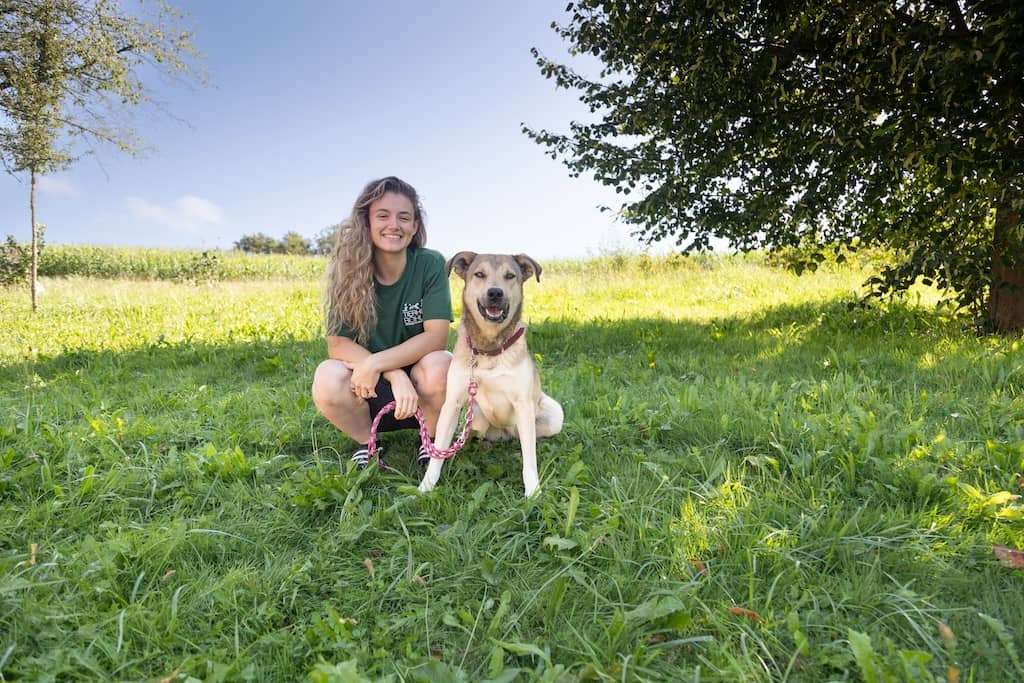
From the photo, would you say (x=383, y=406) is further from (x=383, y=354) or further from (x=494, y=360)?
(x=494, y=360)

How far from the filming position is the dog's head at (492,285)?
131 inches

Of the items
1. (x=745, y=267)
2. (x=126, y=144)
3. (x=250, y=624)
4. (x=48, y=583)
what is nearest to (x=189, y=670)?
(x=250, y=624)

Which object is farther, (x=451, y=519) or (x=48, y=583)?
(x=451, y=519)

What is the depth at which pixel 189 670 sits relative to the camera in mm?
2145

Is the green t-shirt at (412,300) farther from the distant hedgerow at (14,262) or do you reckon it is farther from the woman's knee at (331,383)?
the distant hedgerow at (14,262)

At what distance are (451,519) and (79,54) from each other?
16457mm

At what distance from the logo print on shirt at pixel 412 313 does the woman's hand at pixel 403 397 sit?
1.44 ft

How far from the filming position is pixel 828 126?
7129 millimetres

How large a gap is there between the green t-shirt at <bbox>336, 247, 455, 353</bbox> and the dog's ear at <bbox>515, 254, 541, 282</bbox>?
55 cm

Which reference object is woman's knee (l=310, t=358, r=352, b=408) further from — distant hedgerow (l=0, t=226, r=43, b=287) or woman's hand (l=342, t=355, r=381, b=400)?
distant hedgerow (l=0, t=226, r=43, b=287)

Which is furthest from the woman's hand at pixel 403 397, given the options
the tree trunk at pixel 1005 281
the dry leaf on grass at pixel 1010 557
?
the tree trunk at pixel 1005 281

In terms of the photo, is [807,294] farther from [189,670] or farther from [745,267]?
[189,670]

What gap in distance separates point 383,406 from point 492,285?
1279mm

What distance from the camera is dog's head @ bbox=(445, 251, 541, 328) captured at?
3.32 m
